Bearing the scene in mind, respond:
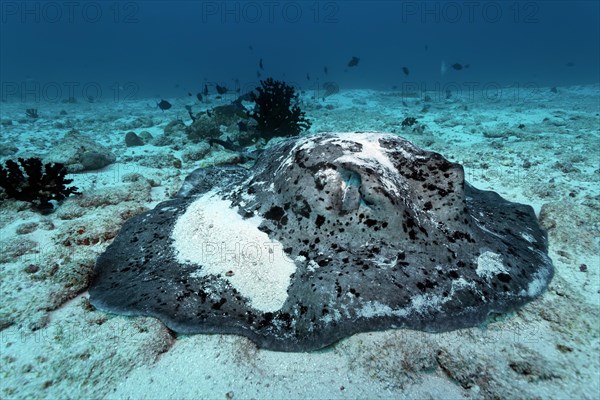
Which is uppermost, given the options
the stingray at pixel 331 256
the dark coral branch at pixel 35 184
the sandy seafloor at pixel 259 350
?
the dark coral branch at pixel 35 184

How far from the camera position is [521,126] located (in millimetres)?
12875

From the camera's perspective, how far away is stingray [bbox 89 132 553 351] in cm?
260

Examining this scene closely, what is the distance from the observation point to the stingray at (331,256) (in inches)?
102

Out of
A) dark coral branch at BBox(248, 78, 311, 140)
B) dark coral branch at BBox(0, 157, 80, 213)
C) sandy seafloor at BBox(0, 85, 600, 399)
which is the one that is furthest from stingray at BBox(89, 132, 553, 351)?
dark coral branch at BBox(248, 78, 311, 140)

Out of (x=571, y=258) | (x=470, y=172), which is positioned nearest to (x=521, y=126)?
(x=470, y=172)

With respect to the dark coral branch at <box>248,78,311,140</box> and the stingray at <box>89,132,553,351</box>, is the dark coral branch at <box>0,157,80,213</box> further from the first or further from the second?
the dark coral branch at <box>248,78,311,140</box>

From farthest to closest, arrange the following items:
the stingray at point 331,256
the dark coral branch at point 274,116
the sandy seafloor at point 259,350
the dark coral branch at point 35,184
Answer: the dark coral branch at point 274,116 → the dark coral branch at point 35,184 → the stingray at point 331,256 → the sandy seafloor at point 259,350

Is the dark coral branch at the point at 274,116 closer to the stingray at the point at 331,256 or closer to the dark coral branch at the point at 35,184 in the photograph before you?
the dark coral branch at the point at 35,184

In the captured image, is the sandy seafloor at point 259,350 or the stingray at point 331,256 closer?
the sandy seafloor at point 259,350

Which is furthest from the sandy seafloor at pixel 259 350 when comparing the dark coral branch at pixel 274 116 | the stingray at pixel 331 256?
the dark coral branch at pixel 274 116

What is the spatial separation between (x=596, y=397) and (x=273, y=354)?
253 centimetres

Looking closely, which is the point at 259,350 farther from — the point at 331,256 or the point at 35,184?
the point at 35,184

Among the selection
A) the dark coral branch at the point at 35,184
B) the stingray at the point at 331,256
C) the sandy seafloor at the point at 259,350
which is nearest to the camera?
the sandy seafloor at the point at 259,350

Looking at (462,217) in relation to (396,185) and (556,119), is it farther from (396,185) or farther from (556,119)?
(556,119)
